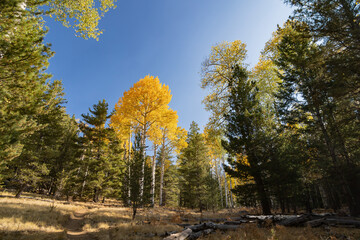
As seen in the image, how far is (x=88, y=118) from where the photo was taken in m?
19.3

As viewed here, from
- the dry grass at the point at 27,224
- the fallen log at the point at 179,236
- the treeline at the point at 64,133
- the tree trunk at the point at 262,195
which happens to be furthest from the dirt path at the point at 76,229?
the tree trunk at the point at 262,195

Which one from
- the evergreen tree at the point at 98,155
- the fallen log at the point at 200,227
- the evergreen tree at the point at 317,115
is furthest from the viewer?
the evergreen tree at the point at 98,155

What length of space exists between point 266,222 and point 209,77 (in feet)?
35.0

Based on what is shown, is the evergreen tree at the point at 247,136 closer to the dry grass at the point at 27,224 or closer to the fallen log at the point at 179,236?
the fallen log at the point at 179,236

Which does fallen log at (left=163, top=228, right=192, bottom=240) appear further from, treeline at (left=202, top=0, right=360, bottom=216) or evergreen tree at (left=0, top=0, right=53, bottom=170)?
evergreen tree at (left=0, top=0, right=53, bottom=170)

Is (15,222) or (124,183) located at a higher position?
(124,183)

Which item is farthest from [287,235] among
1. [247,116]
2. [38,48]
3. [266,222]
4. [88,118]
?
[88,118]

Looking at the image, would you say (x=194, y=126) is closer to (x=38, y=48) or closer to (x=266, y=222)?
(x=266, y=222)

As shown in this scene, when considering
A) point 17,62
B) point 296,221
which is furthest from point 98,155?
point 296,221

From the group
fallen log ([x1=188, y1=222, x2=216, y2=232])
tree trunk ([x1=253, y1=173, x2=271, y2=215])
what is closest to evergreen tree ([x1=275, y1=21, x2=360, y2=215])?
tree trunk ([x1=253, y1=173, x2=271, y2=215])

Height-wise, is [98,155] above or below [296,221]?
above

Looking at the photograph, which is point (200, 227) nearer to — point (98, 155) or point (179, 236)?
point (179, 236)

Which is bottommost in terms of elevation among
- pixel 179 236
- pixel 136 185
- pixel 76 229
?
pixel 76 229

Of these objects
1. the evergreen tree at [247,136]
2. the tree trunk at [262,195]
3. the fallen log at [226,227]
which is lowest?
the fallen log at [226,227]
